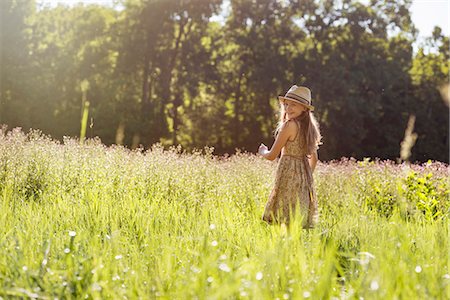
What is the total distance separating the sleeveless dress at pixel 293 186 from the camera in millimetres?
6094

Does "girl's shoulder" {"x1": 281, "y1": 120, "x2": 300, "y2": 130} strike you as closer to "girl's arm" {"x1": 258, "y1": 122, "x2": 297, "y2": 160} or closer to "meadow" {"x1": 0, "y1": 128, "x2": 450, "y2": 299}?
"girl's arm" {"x1": 258, "y1": 122, "x2": 297, "y2": 160}

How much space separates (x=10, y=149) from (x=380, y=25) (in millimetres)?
29765

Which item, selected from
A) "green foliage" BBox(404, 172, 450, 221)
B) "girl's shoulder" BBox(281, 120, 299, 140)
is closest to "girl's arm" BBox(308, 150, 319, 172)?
"girl's shoulder" BBox(281, 120, 299, 140)

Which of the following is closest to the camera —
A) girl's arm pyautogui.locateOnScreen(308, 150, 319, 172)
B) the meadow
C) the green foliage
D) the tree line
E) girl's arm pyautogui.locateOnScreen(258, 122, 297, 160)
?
the meadow

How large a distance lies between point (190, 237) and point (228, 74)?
30089mm

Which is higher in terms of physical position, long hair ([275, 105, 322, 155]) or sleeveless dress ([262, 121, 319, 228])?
long hair ([275, 105, 322, 155])

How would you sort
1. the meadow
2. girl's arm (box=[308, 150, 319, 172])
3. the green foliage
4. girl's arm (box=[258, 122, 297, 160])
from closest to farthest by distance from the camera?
1. the meadow
2. girl's arm (box=[258, 122, 297, 160])
3. girl's arm (box=[308, 150, 319, 172])
4. the green foliage

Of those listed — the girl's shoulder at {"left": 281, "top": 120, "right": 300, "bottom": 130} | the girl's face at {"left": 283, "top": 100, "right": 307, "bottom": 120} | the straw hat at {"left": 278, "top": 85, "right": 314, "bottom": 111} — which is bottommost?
the girl's shoulder at {"left": 281, "top": 120, "right": 300, "bottom": 130}

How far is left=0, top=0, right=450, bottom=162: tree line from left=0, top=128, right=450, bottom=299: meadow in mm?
22669

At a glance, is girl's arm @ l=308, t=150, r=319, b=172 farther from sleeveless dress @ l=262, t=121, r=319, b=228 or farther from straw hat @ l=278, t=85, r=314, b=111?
straw hat @ l=278, t=85, r=314, b=111

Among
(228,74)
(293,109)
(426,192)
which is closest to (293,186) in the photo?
(293,109)

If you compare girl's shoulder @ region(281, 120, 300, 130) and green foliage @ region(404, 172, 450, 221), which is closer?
girl's shoulder @ region(281, 120, 300, 130)

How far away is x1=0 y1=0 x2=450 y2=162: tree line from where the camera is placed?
3212cm

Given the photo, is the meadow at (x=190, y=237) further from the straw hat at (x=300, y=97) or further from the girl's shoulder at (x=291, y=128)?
the straw hat at (x=300, y=97)
